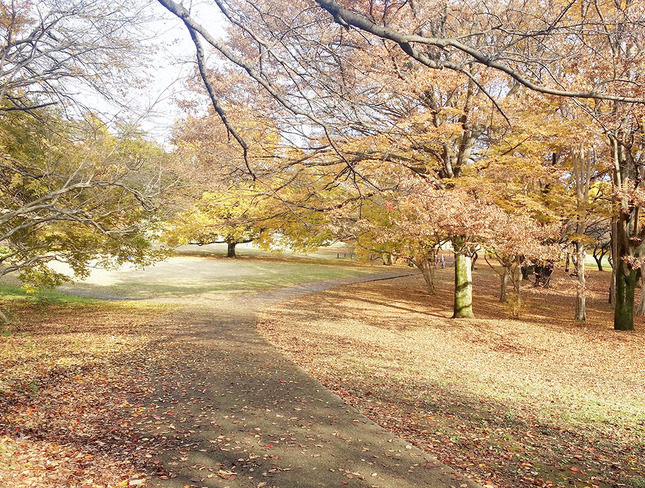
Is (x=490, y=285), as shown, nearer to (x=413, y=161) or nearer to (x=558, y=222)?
(x=558, y=222)

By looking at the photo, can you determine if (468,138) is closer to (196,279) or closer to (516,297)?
(516,297)

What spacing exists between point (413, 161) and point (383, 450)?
36.6ft

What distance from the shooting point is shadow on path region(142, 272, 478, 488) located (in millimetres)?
4090

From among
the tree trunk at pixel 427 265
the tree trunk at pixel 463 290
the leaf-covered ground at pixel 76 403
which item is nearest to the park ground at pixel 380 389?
the leaf-covered ground at pixel 76 403

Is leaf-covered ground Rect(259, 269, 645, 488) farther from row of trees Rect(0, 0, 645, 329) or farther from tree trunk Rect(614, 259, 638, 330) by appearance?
row of trees Rect(0, 0, 645, 329)

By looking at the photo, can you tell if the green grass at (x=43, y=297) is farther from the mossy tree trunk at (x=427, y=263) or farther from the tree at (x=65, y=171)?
the mossy tree trunk at (x=427, y=263)

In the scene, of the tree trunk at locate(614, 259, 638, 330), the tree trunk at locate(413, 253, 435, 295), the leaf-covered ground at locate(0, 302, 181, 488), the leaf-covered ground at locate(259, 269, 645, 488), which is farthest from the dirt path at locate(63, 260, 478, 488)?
the tree trunk at locate(413, 253, 435, 295)

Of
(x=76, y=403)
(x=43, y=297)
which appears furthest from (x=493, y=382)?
(x=43, y=297)

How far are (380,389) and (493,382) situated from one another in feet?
8.28

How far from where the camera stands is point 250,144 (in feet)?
40.2

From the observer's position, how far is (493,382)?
8.59 meters

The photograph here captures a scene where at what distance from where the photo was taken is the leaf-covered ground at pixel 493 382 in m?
5.05

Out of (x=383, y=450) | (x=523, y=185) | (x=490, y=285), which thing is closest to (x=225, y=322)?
(x=383, y=450)

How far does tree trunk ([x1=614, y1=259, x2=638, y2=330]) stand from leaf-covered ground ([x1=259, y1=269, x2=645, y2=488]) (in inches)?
20.5
